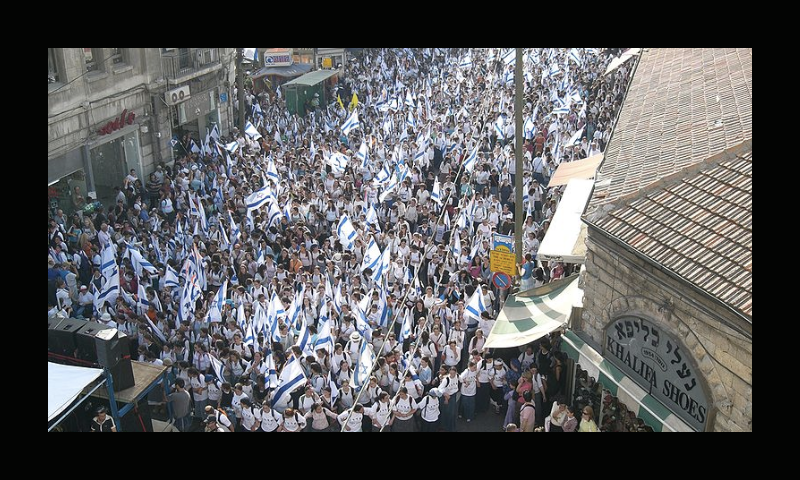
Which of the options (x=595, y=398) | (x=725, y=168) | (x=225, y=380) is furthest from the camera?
(x=225, y=380)

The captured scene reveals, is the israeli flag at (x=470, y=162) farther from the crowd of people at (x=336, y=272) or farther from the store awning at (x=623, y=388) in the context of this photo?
the store awning at (x=623, y=388)

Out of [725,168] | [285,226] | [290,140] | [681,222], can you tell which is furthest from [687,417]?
[290,140]

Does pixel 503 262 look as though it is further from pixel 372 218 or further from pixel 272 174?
pixel 272 174

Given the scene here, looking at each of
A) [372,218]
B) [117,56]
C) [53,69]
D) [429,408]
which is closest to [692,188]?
[429,408]

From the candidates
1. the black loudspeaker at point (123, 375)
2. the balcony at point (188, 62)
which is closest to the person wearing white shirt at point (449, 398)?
the black loudspeaker at point (123, 375)
